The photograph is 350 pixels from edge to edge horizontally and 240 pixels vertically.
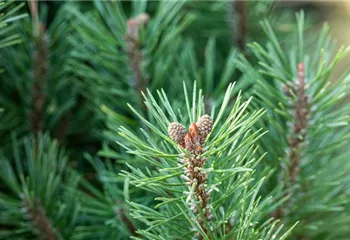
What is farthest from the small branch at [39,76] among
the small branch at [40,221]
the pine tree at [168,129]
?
the small branch at [40,221]

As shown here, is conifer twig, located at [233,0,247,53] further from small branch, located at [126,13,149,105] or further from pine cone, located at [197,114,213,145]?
pine cone, located at [197,114,213,145]

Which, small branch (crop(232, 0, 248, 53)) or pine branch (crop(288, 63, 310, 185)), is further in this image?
small branch (crop(232, 0, 248, 53))

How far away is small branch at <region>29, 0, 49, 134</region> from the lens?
0.49 metres

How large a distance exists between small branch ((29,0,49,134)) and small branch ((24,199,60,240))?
11 cm

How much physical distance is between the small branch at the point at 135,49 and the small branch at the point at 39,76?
84 mm

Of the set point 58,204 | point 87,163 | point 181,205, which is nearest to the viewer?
point 181,205

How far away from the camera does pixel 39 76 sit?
1.65 feet

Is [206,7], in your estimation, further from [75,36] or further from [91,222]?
[91,222]

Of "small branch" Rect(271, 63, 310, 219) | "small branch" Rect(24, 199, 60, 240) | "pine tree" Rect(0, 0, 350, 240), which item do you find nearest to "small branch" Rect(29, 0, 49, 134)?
"pine tree" Rect(0, 0, 350, 240)

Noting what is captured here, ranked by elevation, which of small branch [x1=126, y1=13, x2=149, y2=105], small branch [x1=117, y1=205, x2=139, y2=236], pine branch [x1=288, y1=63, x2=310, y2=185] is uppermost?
small branch [x1=126, y1=13, x2=149, y2=105]

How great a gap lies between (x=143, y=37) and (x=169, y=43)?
1.7 inches

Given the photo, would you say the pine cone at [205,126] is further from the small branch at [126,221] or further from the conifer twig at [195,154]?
the small branch at [126,221]

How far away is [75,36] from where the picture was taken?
52 cm

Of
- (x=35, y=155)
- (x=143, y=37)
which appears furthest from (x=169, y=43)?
(x=35, y=155)
